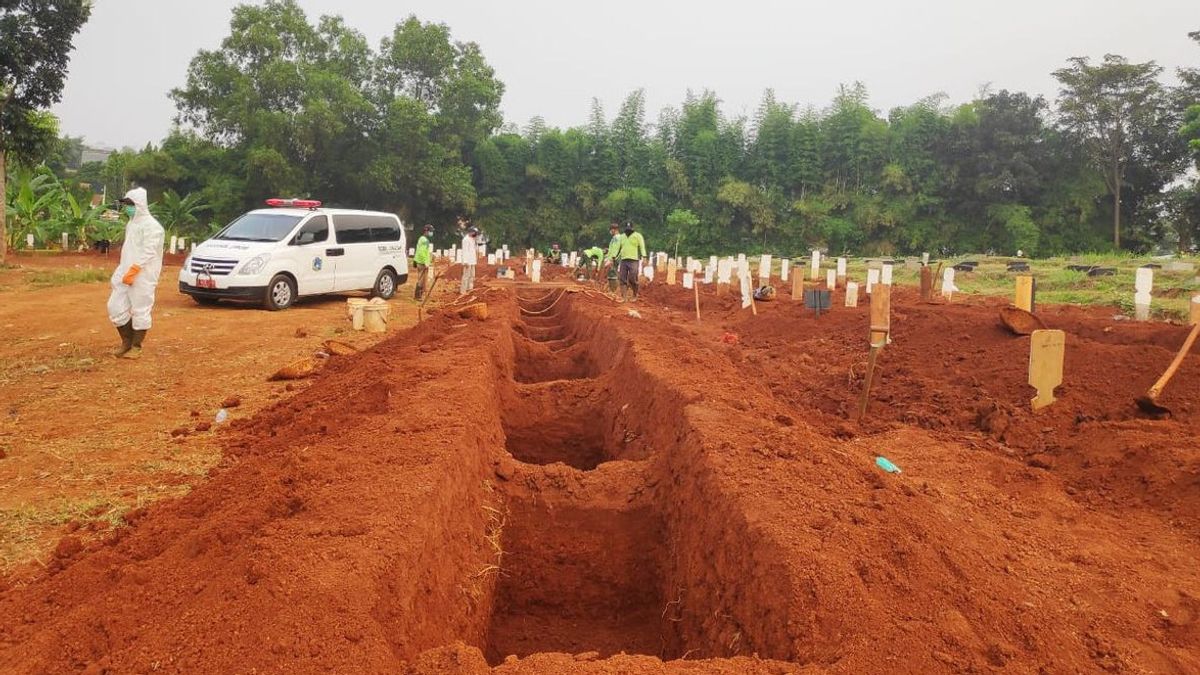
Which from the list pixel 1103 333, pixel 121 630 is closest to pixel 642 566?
pixel 121 630

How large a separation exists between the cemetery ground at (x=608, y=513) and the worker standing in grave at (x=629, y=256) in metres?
6.99

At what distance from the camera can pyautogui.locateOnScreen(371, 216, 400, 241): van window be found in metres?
15.3

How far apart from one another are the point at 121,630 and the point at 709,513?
2.80 metres

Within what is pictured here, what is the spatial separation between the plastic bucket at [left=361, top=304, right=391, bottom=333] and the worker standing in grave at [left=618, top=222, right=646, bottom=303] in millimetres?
5977

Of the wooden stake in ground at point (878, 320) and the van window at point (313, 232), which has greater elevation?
the van window at point (313, 232)

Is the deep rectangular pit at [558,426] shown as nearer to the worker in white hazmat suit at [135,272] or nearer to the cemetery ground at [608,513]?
the cemetery ground at [608,513]

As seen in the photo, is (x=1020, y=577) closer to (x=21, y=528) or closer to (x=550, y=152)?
(x=21, y=528)

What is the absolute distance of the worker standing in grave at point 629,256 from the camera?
16281 millimetres

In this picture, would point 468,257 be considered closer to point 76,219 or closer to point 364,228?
point 364,228

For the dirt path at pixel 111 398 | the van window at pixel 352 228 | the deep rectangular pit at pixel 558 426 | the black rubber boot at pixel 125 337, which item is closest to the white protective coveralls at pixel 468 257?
the van window at pixel 352 228

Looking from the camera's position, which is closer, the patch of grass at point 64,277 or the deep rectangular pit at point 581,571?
the deep rectangular pit at point 581,571

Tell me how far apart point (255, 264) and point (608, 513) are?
31.2ft

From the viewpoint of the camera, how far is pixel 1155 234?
37125 mm

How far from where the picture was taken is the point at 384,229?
15664 millimetres
